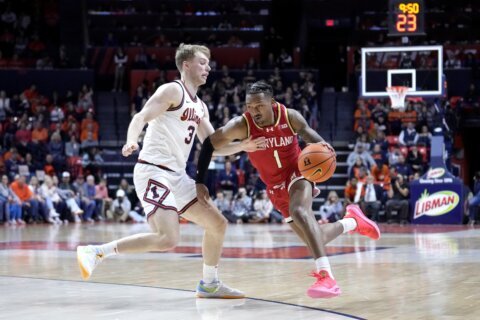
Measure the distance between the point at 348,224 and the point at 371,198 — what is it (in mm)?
11607

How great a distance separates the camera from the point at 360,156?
20.4 m

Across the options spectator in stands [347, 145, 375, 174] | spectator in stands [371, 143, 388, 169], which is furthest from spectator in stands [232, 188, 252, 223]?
spectator in stands [371, 143, 388, 169]

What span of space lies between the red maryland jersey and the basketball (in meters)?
0.25

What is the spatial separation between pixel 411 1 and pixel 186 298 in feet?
41.2

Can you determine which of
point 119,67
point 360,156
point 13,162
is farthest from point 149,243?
point 119,67

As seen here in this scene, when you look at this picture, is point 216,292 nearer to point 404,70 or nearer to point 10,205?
point 10,205

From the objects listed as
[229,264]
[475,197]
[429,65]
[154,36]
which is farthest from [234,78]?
[229,264]

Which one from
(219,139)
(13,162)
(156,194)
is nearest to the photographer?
(156,194)

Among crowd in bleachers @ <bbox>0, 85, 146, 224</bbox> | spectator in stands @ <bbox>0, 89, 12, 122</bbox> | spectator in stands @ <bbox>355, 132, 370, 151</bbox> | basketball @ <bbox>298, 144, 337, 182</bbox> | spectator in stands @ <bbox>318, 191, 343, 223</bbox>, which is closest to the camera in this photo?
basketball @ <bbox>298, 144, 337, 182</bbox>

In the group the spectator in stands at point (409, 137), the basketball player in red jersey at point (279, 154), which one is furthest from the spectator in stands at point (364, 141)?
the basketball player in red jersey at point (279, 154)

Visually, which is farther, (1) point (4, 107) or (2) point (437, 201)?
(1) point (4, 107)

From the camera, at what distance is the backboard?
62.4 ft

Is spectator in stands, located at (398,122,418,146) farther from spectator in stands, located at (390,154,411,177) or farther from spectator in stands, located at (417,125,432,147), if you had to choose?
spectator in stands, located at (390,154,411,177)

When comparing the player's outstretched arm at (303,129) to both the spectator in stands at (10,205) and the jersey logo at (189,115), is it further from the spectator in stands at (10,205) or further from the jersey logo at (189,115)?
the spectator in stands at (10,205)
